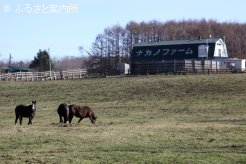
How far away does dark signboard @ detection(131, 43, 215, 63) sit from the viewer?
8875cm

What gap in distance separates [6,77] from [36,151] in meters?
52.9

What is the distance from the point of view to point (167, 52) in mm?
92250

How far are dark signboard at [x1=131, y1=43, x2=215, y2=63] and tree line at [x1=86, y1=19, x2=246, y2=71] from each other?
106 feet

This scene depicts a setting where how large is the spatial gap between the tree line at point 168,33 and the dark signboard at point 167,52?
32.2m

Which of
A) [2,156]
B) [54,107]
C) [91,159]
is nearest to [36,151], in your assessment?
[2,156]

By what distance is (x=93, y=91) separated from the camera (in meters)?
47.2

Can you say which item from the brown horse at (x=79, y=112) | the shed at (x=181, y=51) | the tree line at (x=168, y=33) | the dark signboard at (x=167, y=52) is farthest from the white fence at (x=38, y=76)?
the tree line at (x=168, y=33)

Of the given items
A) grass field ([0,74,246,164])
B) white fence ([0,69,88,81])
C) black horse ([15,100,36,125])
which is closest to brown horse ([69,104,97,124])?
grass field ([0,74,246,164])

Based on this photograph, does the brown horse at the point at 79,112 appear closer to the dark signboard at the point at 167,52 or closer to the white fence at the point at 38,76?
the white fence at the point at 38,76

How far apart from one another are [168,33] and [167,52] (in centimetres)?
5122

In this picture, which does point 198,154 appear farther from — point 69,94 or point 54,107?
point 69,94

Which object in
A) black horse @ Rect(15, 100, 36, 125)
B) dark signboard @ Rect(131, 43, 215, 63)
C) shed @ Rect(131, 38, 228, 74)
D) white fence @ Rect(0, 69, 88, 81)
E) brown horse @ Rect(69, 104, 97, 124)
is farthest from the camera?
dark signboard @ Rect(131, 43, 215, 63)

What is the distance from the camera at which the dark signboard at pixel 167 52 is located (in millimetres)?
88750

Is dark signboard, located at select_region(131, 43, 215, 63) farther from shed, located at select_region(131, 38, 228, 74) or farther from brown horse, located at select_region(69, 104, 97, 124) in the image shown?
brown horse, located at select_region(69, 104, 97, 124)
